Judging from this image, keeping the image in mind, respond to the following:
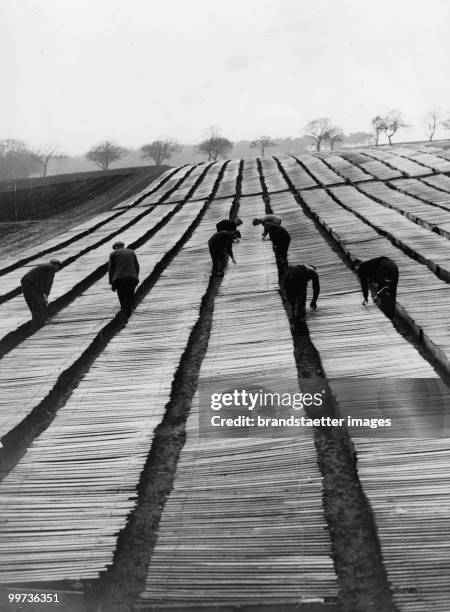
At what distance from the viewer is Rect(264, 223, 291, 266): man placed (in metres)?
11.2

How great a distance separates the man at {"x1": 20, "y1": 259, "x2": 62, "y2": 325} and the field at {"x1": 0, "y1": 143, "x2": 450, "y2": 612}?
1.00ft

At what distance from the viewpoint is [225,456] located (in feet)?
16.1

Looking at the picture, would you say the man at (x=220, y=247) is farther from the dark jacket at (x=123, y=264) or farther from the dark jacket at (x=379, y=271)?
the dark jacket at (x=379, y=271)

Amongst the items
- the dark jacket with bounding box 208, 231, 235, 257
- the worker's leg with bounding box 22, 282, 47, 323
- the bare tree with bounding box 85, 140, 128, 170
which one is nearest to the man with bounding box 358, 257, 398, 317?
the dark jacket with bounding box 208, 231, 235, 257

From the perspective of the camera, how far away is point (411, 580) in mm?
3371

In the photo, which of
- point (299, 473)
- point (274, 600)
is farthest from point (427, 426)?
point (274, 600)

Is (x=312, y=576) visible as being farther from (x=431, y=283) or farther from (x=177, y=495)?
(x=431, y=283)

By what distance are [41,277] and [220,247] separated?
155 inches

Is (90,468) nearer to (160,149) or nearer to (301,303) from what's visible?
(301,303)

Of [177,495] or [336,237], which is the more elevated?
[336,237]

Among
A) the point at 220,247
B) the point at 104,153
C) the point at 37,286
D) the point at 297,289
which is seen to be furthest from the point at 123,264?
the point at 104,153

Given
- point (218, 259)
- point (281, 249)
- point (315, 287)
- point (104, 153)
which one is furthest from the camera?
point (104, 153)

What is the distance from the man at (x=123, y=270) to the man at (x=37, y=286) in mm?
972

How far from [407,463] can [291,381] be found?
1.89 meters
